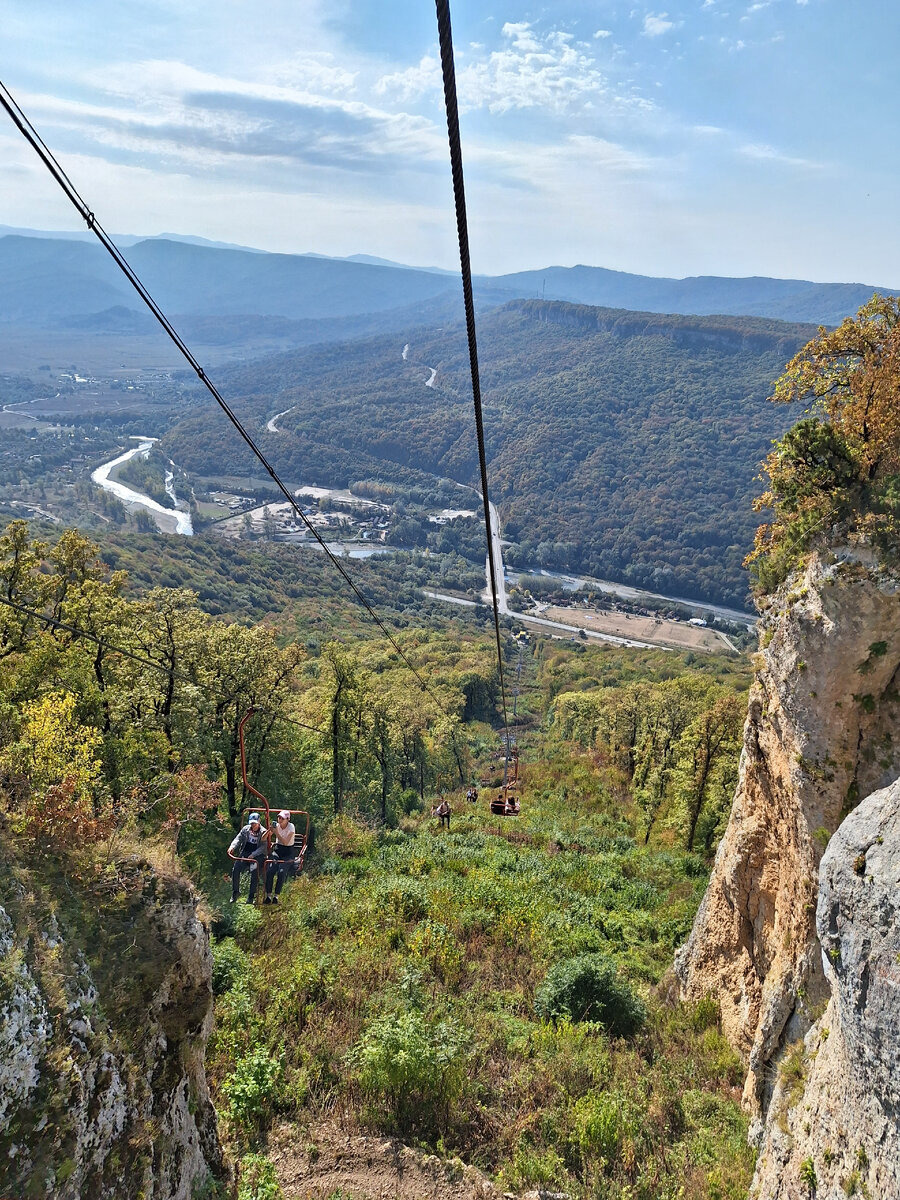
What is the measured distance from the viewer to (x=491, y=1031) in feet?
38.2

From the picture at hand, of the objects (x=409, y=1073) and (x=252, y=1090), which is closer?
(x=252, y=1090)

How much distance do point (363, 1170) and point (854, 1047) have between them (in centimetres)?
641

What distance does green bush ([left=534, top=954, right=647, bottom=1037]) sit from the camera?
489 inches

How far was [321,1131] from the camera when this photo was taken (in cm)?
942

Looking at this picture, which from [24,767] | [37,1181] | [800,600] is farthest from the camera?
[24,767]

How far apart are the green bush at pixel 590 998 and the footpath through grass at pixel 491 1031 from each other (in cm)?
4

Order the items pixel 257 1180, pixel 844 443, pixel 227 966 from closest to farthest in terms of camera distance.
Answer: pixel 257 1180
pixel 844 443
pixel 227 966

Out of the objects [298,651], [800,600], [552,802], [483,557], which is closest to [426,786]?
[552,802]

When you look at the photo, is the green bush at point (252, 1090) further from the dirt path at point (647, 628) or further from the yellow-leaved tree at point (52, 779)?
the dirt path at point (647, 628)

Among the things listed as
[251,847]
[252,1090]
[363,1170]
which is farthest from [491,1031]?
[251,847]

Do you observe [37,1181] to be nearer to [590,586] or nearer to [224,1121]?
[224,1121]

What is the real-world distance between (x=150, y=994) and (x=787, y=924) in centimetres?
924

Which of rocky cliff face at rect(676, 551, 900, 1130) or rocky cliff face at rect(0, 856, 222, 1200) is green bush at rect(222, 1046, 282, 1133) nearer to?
rocky cliff face at rect(0, 856, 222, 1200)

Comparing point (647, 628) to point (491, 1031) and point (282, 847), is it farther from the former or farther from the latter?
point (282, 847)
